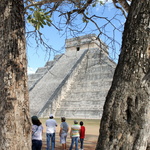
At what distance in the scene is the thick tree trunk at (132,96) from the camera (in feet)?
5.75

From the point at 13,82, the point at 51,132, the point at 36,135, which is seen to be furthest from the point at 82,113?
the point at 13,82

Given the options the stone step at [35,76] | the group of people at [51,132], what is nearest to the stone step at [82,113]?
the stone step at [35,76]

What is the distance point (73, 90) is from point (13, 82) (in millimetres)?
17003

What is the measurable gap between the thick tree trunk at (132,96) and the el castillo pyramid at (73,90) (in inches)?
500

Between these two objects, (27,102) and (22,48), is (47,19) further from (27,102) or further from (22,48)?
(27,102)

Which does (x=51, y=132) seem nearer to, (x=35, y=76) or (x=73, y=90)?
(x=73, y=90)

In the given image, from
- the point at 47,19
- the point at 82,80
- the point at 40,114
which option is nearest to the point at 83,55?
the point at 82,80

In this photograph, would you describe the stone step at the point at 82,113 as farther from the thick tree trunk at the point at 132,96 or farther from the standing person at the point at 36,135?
the thick tree trunk at the point at 132,96

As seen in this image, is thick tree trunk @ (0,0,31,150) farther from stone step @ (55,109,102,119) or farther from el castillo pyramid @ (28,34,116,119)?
stone step @ (55,109,102,119)

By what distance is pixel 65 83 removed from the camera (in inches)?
782

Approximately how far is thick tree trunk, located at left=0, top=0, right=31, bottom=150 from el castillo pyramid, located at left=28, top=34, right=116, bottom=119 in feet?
39.3

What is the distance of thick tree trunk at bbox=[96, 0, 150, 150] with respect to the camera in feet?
5.75

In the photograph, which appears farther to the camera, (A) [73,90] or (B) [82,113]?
(A) [73,90]

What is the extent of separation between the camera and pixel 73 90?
1953 centimetres
